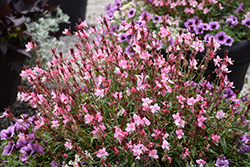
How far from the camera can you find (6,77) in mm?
3326

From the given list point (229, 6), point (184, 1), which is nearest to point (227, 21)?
point (229, 6)

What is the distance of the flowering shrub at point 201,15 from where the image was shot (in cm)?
292

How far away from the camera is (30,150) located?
1.74 m

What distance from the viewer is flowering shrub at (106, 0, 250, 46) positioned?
115 inches

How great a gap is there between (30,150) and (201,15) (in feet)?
8.38


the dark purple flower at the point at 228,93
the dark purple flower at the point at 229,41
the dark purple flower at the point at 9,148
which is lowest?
the dark purple flower at the point at 9,148

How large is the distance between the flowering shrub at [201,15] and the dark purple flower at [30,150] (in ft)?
5.44

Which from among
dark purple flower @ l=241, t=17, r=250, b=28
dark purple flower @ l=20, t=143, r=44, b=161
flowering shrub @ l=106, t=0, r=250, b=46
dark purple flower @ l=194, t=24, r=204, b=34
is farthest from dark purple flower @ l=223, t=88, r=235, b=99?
dark purple flower @ l=20, t=143, r=44, b=161

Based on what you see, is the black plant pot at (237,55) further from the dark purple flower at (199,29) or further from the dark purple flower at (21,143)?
the dark purple flower at (21,143)

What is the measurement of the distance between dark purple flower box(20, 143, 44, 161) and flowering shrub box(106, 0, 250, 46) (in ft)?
5.44

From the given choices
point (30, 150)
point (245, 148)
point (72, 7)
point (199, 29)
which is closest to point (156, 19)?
point (199, 29)

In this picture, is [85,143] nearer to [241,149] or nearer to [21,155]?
[21,155]

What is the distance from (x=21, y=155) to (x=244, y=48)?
2.45m

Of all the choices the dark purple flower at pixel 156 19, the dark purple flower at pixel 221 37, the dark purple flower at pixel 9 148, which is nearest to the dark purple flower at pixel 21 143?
the dark purple flower at pixel 9 148
